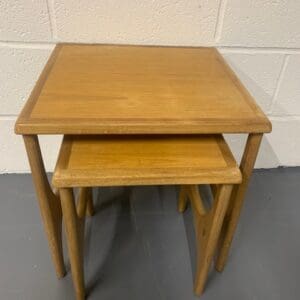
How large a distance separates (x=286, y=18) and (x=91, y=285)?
3.46ft

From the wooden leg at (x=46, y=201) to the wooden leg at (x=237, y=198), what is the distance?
1.52 feet

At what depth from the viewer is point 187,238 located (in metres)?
1.11

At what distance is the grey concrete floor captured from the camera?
37.7 inches

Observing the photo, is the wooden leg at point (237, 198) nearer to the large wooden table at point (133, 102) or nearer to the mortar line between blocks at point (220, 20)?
the large wooden table at point (133, 102)

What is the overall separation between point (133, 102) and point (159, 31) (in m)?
0.42

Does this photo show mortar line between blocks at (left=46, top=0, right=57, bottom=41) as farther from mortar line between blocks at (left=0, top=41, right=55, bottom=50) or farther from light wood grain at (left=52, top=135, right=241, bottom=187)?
light wood grain at (left=52, top=135, right=241, bottom=187)

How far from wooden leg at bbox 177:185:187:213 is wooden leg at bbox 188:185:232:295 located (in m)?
0.14

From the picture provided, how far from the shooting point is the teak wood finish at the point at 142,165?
2.09 ft

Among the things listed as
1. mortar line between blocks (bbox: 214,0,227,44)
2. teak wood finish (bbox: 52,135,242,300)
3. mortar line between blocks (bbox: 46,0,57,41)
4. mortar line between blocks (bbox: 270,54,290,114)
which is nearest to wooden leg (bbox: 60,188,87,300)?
teak wood finish (bbox: 52,135,242,300)

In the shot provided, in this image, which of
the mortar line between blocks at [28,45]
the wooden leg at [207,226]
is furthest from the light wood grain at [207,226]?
the mortar line between blocks at [28,45]

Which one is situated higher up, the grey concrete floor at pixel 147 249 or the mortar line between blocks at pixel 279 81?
the mortar line between blocks at pixel 279 81

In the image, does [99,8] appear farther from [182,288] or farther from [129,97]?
[182,288]

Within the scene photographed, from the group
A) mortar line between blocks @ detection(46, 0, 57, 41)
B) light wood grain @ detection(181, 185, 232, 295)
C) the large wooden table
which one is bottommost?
light wood grain @ detection(181, 185, 232, 295)

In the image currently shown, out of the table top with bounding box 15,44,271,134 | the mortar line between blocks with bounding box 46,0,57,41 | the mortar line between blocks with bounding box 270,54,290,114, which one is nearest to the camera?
A: the table top with bounding box 15,44,271,134
